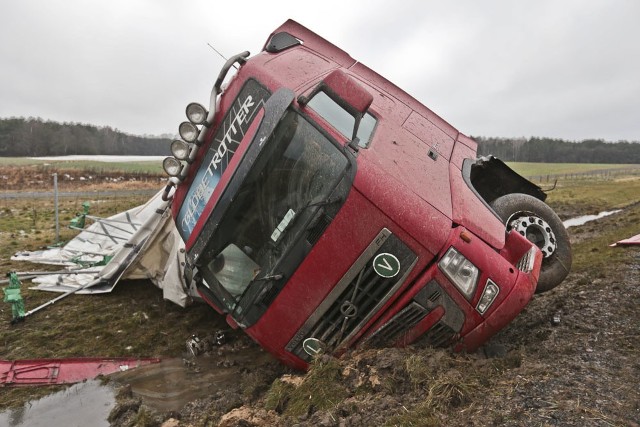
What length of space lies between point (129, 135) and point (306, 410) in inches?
3966

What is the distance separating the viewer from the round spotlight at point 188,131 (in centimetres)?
379

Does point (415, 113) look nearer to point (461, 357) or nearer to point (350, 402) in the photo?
point (461, 357)

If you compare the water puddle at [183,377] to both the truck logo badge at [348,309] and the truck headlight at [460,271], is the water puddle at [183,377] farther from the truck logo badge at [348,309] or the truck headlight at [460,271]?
the truck headlight at [460,271]

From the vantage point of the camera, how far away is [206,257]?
11.2ft

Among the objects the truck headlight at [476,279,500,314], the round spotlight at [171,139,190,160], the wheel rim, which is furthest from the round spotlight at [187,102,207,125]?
the wheel rim

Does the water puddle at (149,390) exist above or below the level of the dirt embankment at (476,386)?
below

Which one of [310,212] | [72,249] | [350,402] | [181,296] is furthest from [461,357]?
[72,249]

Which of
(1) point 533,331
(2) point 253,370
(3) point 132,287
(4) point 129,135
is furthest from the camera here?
(4) point 129,135

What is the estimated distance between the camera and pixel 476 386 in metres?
2.71

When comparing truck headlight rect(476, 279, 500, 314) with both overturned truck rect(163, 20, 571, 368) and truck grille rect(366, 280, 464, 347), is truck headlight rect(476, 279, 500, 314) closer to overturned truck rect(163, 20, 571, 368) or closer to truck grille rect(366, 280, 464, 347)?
overturned truck rect(163, 20, 571, 368)

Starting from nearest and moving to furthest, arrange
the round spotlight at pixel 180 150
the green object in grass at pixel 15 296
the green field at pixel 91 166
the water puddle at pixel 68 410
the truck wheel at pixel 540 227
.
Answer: the water puddle at pixel 68 410, the round spotlight at pixel 180 150, the truck wheel at pixel 540 227, the green object in grass at pixel 15 296, the green field at pixel 91 166

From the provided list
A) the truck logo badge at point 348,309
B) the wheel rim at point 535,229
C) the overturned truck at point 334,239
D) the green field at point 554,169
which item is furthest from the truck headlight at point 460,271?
the green field at point 554,169

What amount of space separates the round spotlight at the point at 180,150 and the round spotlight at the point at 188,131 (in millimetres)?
50

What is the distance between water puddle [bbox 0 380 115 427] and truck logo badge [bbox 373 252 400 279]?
7.86ft
